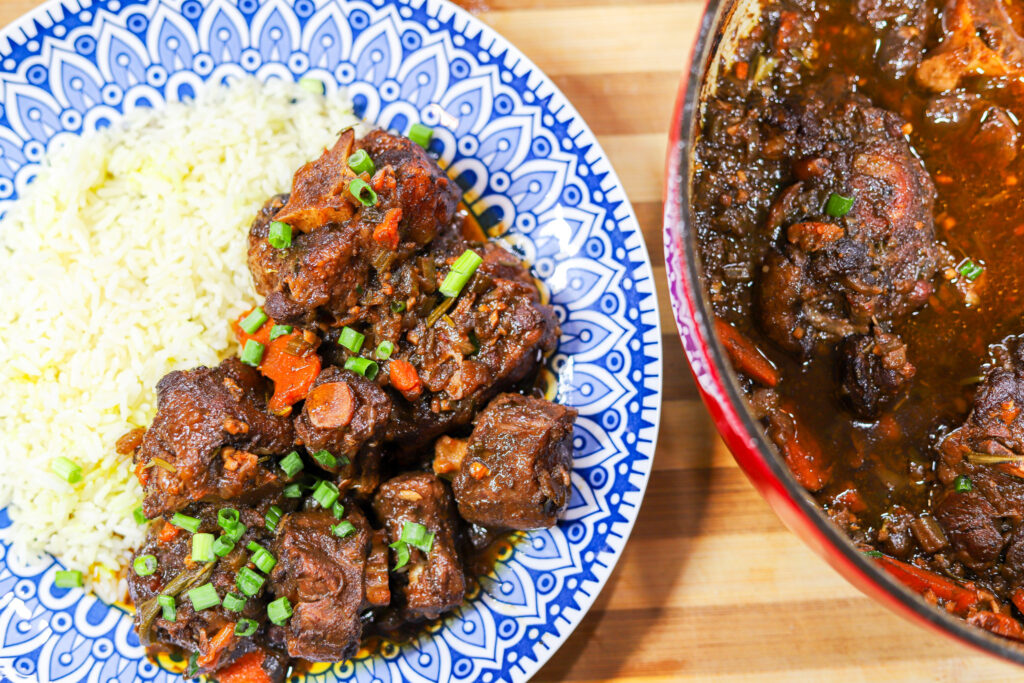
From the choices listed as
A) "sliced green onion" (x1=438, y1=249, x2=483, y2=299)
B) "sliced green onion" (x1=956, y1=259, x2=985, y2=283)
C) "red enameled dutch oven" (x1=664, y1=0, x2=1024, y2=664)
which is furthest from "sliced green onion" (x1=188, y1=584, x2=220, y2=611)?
"sliced green onion" (x1=956, y1=259, x2=985, y2=283)

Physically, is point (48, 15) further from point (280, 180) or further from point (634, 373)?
point (634, 373)

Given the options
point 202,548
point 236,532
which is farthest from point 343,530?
point 202,548

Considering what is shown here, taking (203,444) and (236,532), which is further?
(236,532)

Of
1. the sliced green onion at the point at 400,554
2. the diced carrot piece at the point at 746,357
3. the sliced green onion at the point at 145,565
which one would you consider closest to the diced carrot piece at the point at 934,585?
the diced carrot piece at the point at 746,357

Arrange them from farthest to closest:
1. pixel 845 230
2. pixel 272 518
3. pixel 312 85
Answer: pixel 312 85, pixel 272 518, pixel 845 230

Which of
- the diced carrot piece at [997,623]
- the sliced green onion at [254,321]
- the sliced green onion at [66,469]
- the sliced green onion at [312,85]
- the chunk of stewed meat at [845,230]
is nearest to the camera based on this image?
the diced carrot piece at [997,623]

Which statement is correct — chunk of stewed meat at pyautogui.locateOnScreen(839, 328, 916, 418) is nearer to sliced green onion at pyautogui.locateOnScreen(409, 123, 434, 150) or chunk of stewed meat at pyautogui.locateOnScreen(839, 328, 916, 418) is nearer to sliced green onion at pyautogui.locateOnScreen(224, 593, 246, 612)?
sliced green onion at pyautogui.locateOnScreen(409, 123, 434, 150)

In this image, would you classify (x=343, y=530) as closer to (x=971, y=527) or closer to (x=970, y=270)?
(x=971, y=527)

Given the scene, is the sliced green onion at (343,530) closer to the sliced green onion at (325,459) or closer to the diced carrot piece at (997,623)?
the sliced green onion at (325,459)
